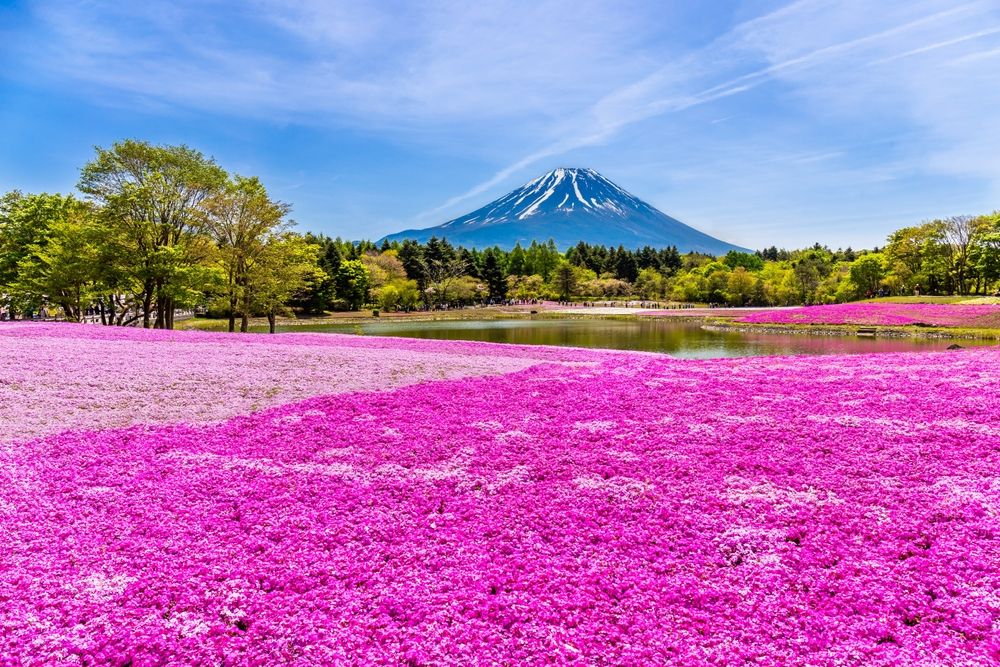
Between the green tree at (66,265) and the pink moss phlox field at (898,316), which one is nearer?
the green tree at (66,265)

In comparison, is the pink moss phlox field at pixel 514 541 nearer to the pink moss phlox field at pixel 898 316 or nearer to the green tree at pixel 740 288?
the pink moss phlox field at pixel 898 316

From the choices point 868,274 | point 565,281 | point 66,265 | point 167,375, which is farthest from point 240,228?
point 868,274

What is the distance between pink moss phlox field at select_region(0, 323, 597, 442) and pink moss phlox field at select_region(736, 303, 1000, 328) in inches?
1830

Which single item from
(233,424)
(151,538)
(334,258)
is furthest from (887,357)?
(334,258)

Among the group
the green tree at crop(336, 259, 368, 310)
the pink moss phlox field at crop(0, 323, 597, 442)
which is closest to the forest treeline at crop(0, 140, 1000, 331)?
the pink moss phlox field at crop(0, 323, 597, 442)

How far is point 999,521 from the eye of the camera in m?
6.23

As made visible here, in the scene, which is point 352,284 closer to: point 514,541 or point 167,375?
point 167,375

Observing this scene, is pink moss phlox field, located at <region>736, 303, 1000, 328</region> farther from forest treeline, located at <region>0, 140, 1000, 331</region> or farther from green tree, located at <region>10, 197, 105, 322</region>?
green tree, located at <region>10, 197, 105, 322</region>

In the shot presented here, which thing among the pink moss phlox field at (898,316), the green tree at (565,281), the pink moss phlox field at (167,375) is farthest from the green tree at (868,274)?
the pink moss phlox field at (167,375)

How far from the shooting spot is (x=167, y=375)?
15625mm

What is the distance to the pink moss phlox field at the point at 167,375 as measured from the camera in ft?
38.4

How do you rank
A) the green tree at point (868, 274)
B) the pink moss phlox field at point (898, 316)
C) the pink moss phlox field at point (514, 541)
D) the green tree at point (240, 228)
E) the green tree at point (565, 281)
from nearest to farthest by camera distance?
1. the pink moss phlox field at point (514, 541)
2. the green tree at point (240, 228)
3. the pink moss phlox field at point (898, 316)
4. the green tree at point (868, 274)
5. the green tree at point (565, 281)

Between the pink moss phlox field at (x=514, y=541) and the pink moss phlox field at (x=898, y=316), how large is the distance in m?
52.0

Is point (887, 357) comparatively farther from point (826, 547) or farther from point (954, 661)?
point (954, 661)
